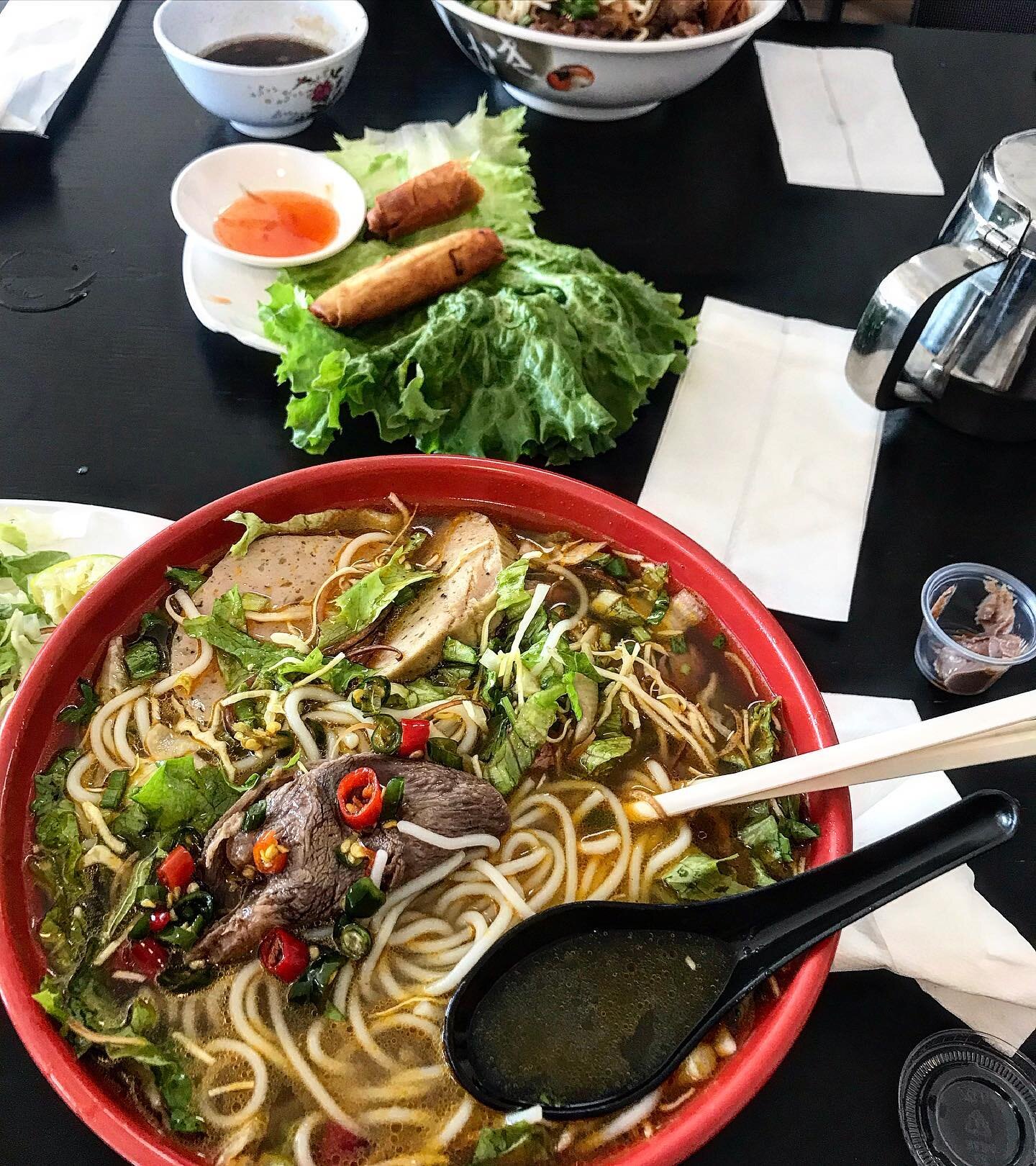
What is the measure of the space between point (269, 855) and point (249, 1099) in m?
0.28

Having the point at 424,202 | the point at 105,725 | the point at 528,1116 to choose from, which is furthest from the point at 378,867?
the point at 424,202

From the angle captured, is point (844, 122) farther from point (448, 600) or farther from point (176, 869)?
point (176, 869)

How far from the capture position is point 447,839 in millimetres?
1229

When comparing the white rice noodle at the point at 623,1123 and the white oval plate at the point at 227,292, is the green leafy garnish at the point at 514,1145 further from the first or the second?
the white oval plate at the point at 227,292

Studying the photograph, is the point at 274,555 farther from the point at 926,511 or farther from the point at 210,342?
the point at 926,511

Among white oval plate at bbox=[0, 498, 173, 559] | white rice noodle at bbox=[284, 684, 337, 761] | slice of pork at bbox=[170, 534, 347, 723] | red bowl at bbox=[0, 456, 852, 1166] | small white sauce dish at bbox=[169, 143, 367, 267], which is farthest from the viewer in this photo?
small white sauce dish at bbox=[169, 143, 367, 267]

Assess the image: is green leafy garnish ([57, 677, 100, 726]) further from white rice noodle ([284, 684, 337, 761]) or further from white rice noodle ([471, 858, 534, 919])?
white rice noodle ([471, 858, 534, 919])

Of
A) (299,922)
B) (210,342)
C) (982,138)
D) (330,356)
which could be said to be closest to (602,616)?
(299,922)

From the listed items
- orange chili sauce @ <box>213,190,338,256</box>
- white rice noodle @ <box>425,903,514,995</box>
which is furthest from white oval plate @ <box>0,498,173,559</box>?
white rice noodle @ <box>425,903,514,995</box>

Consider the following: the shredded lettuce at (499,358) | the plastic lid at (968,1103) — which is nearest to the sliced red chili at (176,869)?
the shredded lettuce at (499,358)

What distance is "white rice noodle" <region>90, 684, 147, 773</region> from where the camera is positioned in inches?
50.4

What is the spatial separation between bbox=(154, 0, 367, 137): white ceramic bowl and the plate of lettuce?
533 mm

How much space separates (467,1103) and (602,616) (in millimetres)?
740

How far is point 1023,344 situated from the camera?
1743mm
